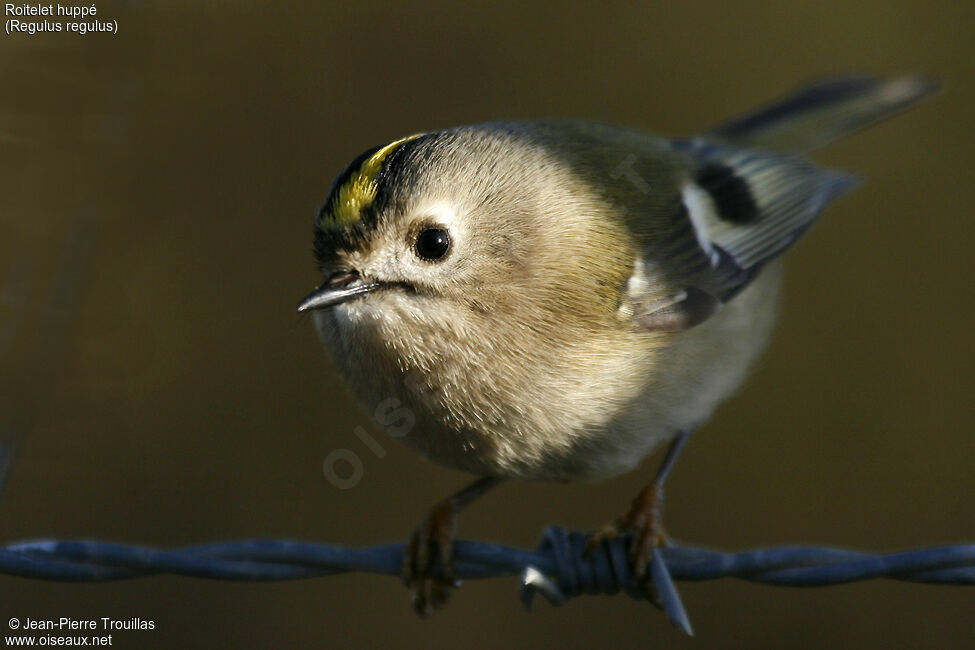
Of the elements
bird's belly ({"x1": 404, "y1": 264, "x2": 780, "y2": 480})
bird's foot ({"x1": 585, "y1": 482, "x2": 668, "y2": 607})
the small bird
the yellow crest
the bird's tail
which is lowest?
bird's foot ({"x1": 585, "y1": 482, "x2": 668, "y2": 607})

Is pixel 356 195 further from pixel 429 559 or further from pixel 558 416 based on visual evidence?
pixel 429 559

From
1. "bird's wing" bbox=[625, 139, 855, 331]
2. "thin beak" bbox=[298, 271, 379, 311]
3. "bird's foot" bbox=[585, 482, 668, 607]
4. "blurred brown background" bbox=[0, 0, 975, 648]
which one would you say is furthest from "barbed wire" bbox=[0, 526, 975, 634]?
"blurred brown background" bbox=[0, 0, 975, 648]

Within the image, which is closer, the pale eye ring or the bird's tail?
the pale eye ring

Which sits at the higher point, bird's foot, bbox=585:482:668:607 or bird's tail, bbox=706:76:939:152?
bird's tail, bbox=706:76:939:152

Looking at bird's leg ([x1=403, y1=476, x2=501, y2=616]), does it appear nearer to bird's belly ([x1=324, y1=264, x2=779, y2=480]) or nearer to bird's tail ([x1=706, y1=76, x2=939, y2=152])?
bird's belly ([x1=324, y1=264, x2=779, y2=480])

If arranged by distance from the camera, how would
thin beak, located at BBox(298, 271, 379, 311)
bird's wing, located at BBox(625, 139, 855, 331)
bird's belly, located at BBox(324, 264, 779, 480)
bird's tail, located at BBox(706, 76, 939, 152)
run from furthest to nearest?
1. bird's tail, located at BBox(706, 76, 939, 152)
2. bird's wing, located at BBox(625, 139, 855, 331)
3. bird's belly, located at BBox(324, 264, 779, 480)
4. thin beak, located at BBox(298, 271, 379, 311)

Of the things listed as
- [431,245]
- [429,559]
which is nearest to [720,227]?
[431,245]

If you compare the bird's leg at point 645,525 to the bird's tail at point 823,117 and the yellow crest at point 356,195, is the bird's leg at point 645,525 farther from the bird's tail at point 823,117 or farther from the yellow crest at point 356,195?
the bird's tail at point 823,117
